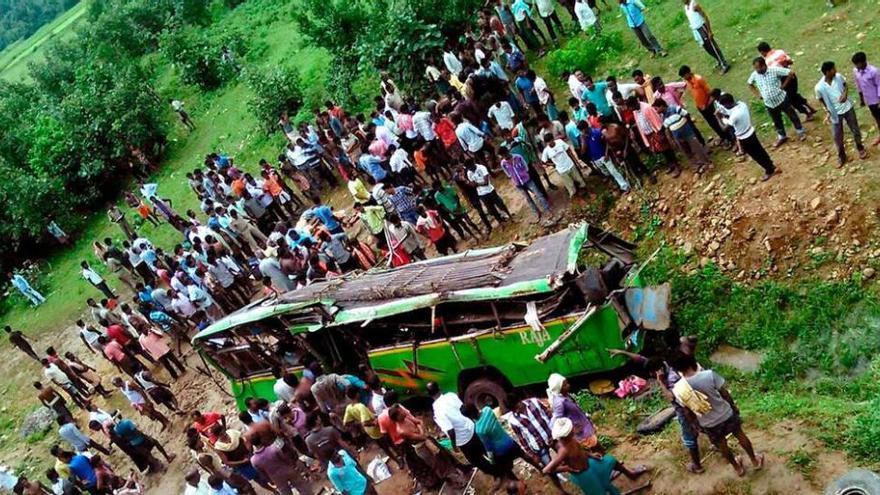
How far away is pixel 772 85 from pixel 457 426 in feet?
22.1

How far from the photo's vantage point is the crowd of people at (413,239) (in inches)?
354

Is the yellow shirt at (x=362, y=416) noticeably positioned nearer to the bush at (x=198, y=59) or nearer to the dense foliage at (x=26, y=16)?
the bush at (x=198, y=59)

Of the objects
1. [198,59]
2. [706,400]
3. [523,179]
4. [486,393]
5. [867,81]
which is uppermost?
[198,59]

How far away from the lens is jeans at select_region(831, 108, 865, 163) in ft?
35.3

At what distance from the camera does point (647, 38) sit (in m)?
16.5

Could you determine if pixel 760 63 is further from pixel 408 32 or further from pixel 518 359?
pixel 408 32

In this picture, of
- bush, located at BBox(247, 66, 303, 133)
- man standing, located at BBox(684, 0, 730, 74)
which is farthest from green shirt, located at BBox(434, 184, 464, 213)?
bush, located at BBox(247, 66, 303, 133)

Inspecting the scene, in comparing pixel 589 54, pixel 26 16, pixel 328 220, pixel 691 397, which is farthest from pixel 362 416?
pixel 26 16

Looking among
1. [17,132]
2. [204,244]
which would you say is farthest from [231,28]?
[204,244]

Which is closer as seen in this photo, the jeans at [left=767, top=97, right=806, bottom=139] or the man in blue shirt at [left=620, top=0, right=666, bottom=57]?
the jeans at [left=767, top=97, right=806, bottom=139]

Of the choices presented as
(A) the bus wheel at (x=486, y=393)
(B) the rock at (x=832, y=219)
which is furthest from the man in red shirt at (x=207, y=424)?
(B) the rock at (x=832, y=219)

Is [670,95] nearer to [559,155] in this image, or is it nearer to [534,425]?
[559,155]

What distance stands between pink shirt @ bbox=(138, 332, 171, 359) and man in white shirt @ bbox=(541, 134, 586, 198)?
333 inches

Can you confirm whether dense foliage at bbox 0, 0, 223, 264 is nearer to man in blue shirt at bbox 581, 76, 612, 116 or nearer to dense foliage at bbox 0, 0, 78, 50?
man in blue shirt at bbox 581, 76, 612, 116
